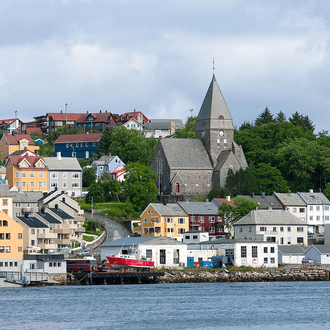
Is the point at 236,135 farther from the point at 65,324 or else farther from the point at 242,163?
the point at 65,324

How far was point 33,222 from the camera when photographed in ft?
326

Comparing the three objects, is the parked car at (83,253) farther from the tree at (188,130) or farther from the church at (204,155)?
the tree at (188,130)

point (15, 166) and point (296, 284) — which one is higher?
point (15, 166)

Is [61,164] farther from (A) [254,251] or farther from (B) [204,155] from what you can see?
(A) [254,251]

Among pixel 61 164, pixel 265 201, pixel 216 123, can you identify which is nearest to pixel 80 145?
pixel 61 164

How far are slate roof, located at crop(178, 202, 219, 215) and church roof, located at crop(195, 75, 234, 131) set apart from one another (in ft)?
92.8

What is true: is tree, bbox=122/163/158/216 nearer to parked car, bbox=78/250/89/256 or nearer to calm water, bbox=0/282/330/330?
parked car, bbox=78/250/89/256

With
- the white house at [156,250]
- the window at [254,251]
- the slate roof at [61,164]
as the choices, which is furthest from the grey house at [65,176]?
the window at [254,251]

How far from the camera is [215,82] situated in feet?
475

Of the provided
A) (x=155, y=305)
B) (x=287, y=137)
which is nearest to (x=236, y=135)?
(x=287, y=137)

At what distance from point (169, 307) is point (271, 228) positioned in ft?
124

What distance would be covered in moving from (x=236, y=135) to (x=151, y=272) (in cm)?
6728

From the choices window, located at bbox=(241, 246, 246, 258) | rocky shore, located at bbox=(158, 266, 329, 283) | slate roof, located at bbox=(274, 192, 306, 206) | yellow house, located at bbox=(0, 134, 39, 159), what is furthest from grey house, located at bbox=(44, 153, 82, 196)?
rocky shore, located at bbox=(158, 266, 329, 283)

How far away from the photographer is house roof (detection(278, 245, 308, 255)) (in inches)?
3893
